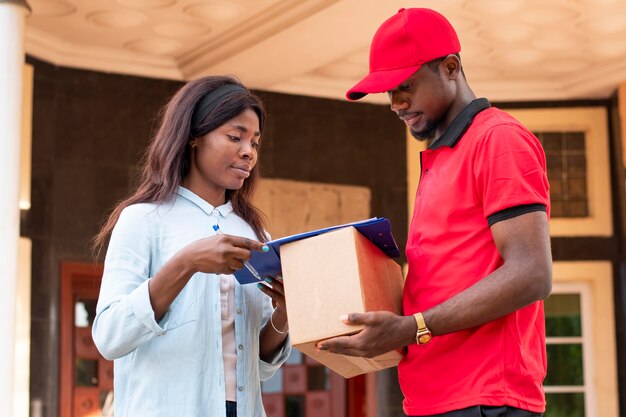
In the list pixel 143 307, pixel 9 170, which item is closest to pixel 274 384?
pixel 9 170

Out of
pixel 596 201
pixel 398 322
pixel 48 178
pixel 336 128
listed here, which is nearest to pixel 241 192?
pixel 398 322

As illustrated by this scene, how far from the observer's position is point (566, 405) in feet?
29.1

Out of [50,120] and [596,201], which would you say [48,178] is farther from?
[596,201]

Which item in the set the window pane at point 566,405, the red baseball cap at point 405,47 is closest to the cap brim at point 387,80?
the red baseball cap at point 405,47

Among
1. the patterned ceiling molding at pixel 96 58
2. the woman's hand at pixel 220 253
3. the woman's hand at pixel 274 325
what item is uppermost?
the patterned ceiling molding at pixel 96 58

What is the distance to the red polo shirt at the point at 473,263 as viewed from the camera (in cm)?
237

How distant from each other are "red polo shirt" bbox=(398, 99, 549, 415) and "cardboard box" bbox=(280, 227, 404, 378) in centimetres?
8

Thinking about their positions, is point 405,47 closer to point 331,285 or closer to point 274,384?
point 331,285

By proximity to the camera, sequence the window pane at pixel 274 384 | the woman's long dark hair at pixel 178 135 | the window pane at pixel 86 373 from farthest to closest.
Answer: the window pane at pixel 274 384 → the window pane at pixel 86 373 → the woman's long dark hair at pixel 178 135

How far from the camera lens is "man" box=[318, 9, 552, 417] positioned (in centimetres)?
235

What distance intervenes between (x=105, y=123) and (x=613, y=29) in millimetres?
3695

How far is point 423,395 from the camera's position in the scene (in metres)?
2.48

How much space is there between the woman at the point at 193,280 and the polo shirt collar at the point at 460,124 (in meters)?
0.49

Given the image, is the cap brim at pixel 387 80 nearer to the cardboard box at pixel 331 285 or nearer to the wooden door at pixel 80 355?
the cardboard box at pixel 331 285
